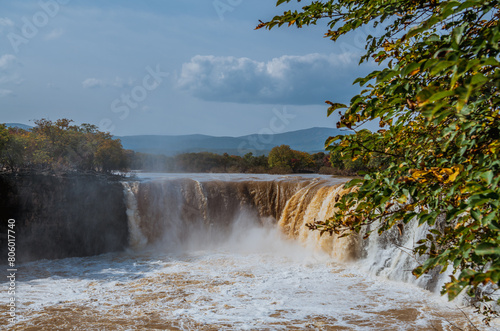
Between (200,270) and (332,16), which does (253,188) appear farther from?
(332,16)

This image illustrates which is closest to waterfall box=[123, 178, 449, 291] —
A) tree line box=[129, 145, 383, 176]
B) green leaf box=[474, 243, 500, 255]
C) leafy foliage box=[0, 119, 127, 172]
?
leafy foliage box=[0, 119, 127, 172]

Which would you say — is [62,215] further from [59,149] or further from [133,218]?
[59,149]

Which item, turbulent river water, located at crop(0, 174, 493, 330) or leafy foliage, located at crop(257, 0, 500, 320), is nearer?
leafy foliage, located at crop(257, 0, 500, 320)

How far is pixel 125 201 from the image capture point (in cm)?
1728

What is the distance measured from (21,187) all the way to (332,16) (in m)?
15.2

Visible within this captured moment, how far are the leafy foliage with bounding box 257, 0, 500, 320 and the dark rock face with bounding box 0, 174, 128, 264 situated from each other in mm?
14653

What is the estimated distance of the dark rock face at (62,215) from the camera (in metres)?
15.2

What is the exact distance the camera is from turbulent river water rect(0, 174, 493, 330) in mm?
8695

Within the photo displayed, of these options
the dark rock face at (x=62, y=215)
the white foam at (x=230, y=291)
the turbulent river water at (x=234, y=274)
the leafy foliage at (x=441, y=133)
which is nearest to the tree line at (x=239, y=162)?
the turbulent river water at (x=234, y=274)

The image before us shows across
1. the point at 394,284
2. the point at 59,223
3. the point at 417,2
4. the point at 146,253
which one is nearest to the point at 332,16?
the point at 417,2

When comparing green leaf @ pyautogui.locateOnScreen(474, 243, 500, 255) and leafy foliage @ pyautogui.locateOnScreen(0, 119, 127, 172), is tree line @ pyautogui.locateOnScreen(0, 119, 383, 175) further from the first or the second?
green leaf @ pyautogui.locateOnScreen(474, 243, 500, 255)

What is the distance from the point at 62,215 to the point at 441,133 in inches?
642

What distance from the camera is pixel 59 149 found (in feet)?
66.2

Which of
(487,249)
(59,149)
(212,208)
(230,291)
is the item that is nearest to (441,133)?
(487,249)
